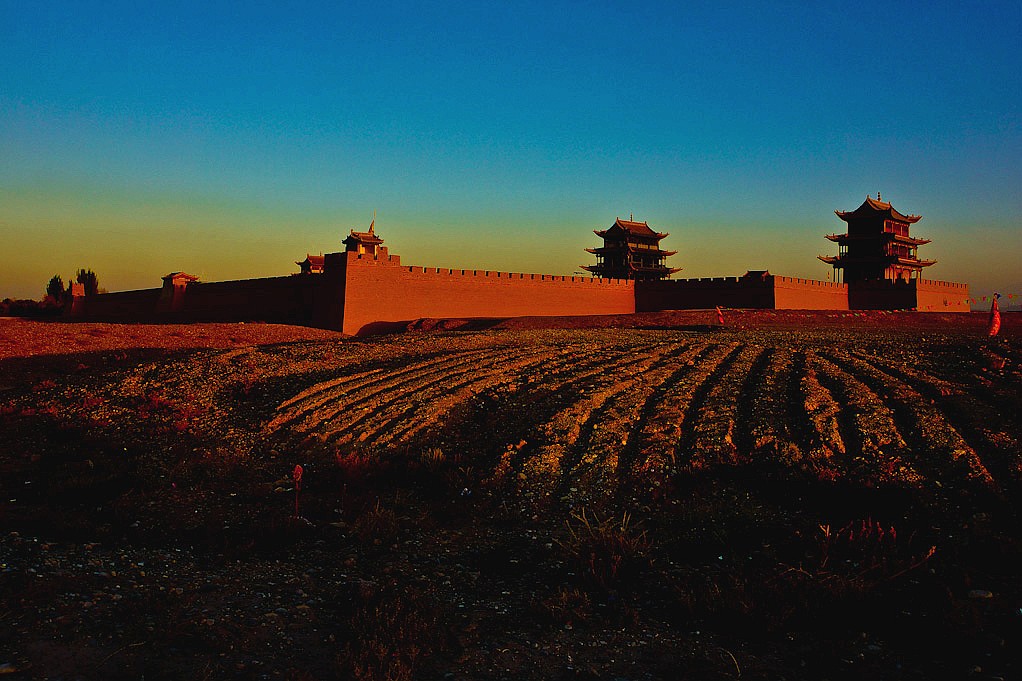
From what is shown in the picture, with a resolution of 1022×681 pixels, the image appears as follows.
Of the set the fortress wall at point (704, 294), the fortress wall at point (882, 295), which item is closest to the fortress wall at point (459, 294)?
the fortress wall at point (704, 294)

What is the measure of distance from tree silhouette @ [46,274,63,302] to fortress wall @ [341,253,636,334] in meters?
31.8

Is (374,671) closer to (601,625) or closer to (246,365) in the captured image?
(601,625)

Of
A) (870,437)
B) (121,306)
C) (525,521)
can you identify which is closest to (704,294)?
(870,437)

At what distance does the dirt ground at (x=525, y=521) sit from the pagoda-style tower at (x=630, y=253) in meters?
35.1

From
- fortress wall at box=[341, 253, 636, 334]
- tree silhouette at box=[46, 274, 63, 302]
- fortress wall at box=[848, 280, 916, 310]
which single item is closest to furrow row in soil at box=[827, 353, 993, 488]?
fortress wall at box=[341, 253, 636, 334]

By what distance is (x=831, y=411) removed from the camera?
8094 millimetres

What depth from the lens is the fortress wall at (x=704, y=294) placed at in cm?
3197

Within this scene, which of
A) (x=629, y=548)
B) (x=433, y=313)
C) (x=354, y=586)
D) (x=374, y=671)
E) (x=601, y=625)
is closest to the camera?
(x=374, y=671)

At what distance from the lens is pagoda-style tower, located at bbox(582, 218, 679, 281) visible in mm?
46375

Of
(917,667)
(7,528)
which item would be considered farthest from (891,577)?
A: (7,528)

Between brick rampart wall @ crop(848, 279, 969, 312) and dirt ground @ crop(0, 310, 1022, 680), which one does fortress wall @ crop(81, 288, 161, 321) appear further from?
brick rampart wall @ crop(848, 279, 969, 312)

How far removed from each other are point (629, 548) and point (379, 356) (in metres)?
9.43

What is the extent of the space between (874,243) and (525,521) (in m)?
43.2

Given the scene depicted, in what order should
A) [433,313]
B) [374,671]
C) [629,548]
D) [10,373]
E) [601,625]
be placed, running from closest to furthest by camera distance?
[374,671] → [601,625] → [629,548] → [10,373] → [433,313]
